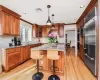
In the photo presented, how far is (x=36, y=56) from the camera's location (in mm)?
2947

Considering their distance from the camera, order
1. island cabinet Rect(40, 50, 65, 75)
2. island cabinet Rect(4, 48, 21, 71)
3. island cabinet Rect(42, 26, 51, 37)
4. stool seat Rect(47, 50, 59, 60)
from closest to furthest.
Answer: stool seat Rect(47, 50, 59, 60), island cabinet Rect(40, 50, 65, 75), island cabinet Rect(4, 48, 21, 71), island cabinet Rect(42, 26, 51, 37)

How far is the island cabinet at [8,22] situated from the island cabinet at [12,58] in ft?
2.58

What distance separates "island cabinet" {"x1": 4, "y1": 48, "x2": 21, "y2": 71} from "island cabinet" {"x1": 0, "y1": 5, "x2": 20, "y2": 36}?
79 cm

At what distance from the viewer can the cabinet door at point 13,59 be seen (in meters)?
3.40

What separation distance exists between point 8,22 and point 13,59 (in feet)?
5.23

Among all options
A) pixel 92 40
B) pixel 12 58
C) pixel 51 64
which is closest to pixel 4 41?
pixel 12 58

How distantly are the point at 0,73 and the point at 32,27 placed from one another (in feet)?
14.2

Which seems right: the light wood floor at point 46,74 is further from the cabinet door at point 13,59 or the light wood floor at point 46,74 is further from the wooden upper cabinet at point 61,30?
the wooden upper cabinet at point 61,30

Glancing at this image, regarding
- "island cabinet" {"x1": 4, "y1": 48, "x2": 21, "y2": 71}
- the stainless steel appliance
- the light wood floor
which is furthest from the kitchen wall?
the stainless steel appliance

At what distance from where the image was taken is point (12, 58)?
364cm

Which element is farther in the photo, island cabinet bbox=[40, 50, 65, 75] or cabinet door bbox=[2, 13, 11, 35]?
cabinet door bbox=[2, 13, 11, 35]

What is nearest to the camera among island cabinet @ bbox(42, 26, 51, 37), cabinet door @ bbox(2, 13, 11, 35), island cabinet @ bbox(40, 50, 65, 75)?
island cabinet @ bbox(40, 50, 65, 75)

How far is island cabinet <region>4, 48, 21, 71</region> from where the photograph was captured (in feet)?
11.0

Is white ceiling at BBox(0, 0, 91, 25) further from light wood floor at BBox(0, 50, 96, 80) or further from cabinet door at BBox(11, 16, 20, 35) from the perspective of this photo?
light wood floor at BBox(0, 50, 96, 80)
